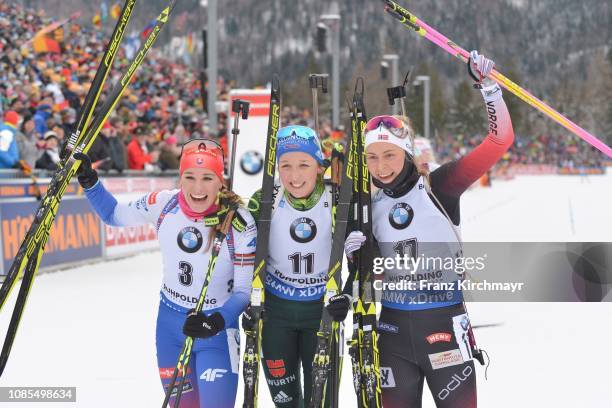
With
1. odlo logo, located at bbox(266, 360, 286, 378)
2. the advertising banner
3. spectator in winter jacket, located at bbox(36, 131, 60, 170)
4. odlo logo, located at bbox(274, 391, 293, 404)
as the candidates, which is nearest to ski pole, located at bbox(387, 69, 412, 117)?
odlo logo, located at bbox(266, 360, 286, 378)

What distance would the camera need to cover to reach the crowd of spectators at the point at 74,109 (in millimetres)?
12531

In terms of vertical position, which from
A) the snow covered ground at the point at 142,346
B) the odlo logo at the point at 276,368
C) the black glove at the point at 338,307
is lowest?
the snow covered ground at the point at 142,346

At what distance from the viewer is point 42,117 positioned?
48.8ft

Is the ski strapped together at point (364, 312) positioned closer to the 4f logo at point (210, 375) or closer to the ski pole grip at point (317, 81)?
the 4f logo at point (210, 375)

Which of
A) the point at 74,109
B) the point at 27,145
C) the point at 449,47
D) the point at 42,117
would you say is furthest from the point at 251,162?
the point at 449,47

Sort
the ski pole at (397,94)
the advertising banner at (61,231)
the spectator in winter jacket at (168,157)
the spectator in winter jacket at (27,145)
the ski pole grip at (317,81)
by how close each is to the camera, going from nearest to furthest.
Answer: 1. the ski pole at (397,94)
2. the ski pole grip at (317,81)
3. the advertising banner at (61,231)
4. the spectator in winter jacket at (27,145)
5. the spectator in winter jacket at (168,157)

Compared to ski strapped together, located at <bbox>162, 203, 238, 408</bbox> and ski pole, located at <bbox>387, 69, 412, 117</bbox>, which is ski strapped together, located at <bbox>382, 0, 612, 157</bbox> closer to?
ski pole, located at <bbox>387, 69, 412, 117</bbox>

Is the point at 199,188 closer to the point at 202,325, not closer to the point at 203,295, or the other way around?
the point at 203,295

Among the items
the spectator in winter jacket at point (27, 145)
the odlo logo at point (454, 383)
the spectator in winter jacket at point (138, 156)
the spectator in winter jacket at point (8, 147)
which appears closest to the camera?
the odlo logo at point (454, 383)

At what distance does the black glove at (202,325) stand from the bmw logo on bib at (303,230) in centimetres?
63

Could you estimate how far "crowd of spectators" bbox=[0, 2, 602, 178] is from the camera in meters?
12.5

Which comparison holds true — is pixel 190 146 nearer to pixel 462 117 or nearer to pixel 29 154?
pixel 29 154

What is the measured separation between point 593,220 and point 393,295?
61.5 ft

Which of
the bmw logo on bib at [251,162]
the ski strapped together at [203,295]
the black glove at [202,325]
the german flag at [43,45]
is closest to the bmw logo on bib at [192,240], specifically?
the ski strapped together at [203,295]
